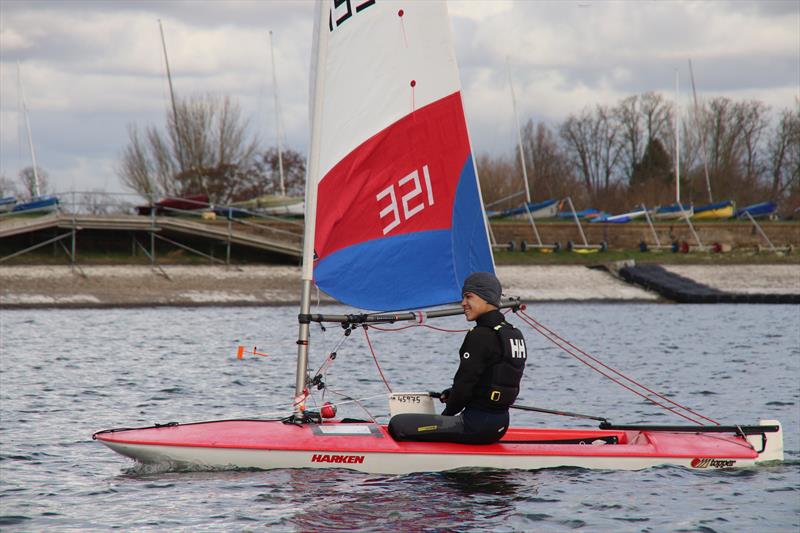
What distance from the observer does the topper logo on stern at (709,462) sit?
10234mm

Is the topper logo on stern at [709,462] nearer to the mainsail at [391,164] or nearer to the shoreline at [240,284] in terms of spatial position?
the mainsail at [391,164]

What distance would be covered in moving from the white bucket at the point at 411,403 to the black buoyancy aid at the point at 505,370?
0.74 metres

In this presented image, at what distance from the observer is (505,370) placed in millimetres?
9367

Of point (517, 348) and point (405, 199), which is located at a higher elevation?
point (405, 199)

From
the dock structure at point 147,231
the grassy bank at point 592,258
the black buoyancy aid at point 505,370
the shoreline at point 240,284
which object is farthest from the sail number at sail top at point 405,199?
the grassy bank at point 592,258

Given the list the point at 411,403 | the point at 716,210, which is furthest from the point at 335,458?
the point at 716,210

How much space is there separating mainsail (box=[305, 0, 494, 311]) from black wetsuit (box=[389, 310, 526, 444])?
4.76 feet

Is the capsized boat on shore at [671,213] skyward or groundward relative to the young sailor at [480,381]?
skyward

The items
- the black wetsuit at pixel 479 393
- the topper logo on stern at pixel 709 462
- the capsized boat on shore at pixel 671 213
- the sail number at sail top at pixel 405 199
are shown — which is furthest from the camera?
the capsized boat on shore at pixel 671 213

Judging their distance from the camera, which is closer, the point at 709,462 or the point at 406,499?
the point at 406,499

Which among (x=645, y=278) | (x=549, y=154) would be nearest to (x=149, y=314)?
(x=645, y=278)

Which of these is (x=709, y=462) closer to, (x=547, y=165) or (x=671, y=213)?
(x=671, y=213)

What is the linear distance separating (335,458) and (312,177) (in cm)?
273

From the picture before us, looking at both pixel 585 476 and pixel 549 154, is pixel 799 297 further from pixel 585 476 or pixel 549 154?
pixel 549 154
